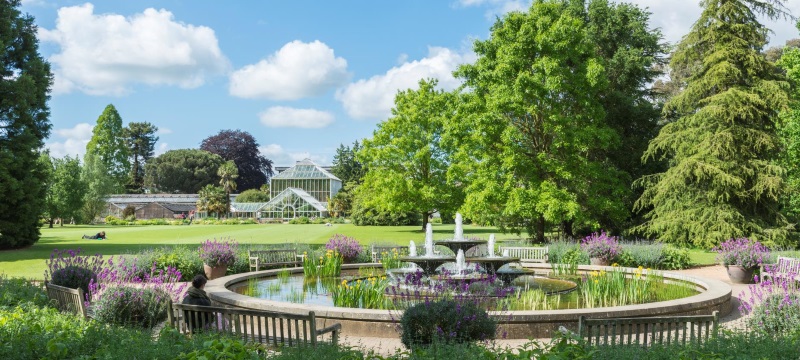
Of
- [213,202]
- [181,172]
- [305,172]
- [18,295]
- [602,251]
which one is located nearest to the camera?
[18,295]

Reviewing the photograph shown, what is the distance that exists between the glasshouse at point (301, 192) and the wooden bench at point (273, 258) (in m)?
57.8

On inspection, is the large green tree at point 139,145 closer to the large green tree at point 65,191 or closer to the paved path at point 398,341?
the large green tree at point 65,191

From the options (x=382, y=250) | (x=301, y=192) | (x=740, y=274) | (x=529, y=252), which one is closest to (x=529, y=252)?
(x=529, y=252)

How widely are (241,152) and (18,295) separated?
97.2 metres

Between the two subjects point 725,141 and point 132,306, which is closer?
point 132,306

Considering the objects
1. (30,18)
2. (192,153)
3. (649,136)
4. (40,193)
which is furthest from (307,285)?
(192,153)

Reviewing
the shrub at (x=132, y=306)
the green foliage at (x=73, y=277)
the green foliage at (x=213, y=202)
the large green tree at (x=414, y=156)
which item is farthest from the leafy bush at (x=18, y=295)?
the green foliage at (x=213, y=202)

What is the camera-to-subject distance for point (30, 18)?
31734 mm

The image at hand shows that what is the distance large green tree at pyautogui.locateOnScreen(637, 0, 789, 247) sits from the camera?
2278 centimetres

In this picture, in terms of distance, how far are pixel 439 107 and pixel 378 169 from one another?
5.90m

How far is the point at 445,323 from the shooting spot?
6.16 m

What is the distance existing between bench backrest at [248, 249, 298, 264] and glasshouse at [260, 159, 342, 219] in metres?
57.8

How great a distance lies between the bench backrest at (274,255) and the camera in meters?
16.6

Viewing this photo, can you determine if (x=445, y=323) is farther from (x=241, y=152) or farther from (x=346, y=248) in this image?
(x=241, y=152)
